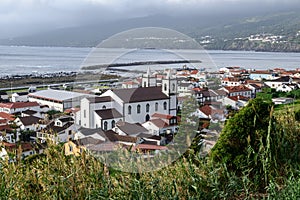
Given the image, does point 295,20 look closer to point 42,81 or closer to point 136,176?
point 42,81

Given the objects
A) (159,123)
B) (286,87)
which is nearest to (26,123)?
(159,123)

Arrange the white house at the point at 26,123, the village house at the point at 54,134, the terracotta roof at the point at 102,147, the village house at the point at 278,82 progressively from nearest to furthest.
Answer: the village house at the point at 54,134
the terracotta roof at the point at 102,147
the white house at the point at 26,123
the village house at the point at 278,82

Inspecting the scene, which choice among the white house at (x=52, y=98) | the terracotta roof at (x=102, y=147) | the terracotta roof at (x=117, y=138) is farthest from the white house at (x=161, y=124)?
the white house at (x=52, y=98)

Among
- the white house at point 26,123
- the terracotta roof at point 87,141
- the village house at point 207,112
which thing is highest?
the village house at point 207,112

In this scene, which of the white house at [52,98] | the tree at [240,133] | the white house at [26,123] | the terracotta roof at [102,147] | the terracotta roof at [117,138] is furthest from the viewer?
the white house at [52,98]

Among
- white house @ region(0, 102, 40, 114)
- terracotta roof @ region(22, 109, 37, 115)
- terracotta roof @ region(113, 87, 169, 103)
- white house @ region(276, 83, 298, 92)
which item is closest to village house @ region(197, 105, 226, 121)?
terracotta roof @ region(113, 87, 169, 103)

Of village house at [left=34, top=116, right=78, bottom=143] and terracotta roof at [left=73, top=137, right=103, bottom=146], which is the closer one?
village house at [left=34, top=116, right=78, bottom=143]

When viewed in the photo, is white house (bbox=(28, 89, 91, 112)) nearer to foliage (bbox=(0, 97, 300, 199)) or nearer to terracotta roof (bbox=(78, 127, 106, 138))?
terracotta roof (bbox=(78, 127, 106, 138))

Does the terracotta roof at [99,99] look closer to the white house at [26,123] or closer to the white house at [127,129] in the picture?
the white house at [127,129]
